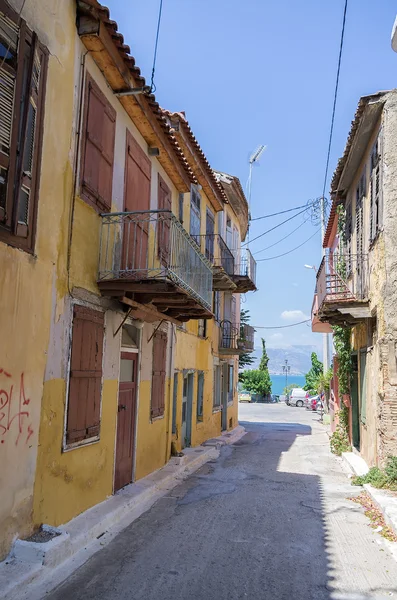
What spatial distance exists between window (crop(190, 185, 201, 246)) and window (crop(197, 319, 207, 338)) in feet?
8.61

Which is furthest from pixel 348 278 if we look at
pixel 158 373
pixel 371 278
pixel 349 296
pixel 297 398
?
pixel 297 398

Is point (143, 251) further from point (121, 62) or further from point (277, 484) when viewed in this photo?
point (277, 484)

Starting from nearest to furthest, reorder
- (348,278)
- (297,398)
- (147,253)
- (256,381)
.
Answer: (147,253) → (348,278) → (297,398) → (256,381)

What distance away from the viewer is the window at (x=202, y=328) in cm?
1560

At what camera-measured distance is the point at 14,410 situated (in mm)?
5090

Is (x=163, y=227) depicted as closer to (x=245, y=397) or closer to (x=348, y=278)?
(x=348, y=278)

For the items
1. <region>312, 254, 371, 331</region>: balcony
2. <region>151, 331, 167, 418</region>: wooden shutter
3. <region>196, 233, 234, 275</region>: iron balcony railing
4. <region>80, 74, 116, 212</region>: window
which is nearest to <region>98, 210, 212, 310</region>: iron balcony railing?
<region>80, 74, 116, 212</region>: window

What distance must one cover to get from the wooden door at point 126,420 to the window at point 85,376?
120 cm

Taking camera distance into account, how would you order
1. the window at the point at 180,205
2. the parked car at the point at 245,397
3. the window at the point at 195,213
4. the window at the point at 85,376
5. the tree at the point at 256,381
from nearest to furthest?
the window at the point at 85,376 → the window at the point at 180,205 → the window at the point at 195,213 → the parked car at the point at 245,397 → the tree at the point at 256,381

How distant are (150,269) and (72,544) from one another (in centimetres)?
342

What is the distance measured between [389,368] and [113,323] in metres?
4.95

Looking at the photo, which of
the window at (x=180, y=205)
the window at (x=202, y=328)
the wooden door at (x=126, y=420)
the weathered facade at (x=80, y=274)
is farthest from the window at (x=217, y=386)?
the wooden door at (x=126, y=420)

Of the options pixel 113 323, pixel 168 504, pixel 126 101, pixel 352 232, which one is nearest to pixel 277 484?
pixel 168 504

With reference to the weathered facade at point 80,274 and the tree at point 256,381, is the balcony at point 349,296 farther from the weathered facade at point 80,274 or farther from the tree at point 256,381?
the tree at point 256,381
